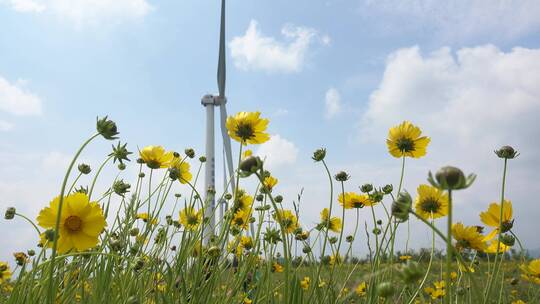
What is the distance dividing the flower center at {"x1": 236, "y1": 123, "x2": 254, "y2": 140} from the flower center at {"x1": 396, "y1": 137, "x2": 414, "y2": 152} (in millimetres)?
632

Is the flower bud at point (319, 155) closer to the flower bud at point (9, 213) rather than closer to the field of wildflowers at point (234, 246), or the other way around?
the field of wildflowers at point (234, 246)

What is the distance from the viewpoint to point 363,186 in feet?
6.02

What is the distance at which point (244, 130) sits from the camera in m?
1.60

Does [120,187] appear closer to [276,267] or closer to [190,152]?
[190,152]

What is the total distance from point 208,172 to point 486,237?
322 inches

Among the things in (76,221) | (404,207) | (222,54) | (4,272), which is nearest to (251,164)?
(404,207)

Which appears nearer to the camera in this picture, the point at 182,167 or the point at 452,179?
the point at 452,179

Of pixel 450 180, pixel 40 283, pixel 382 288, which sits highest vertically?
pixel 450 180

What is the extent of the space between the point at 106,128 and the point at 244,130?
64cm

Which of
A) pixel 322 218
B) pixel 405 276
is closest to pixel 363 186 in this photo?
pixel 322 218

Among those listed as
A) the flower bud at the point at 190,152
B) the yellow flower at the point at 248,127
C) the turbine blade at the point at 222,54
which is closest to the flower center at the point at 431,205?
the yellow flower at the point at 248,127

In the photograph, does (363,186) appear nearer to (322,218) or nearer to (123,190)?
(322,218)

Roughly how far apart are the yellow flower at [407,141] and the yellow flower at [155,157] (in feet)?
3.09

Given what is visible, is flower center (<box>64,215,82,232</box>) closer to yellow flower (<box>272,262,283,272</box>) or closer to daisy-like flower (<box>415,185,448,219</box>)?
daisy-like flower (<box>415,185,448,219</box>)
